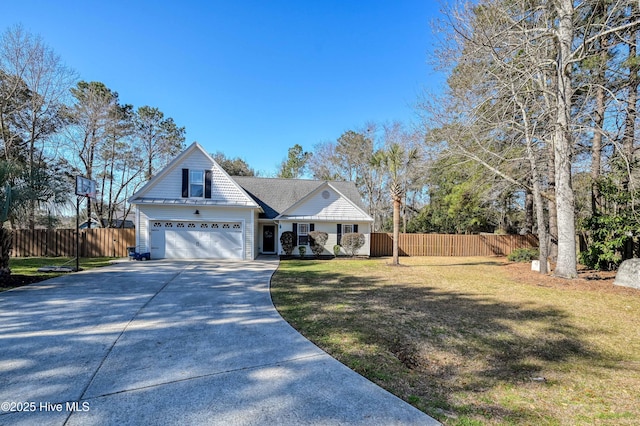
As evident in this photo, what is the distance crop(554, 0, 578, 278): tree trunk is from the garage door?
531 inches

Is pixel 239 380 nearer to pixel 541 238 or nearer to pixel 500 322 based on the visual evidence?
pixel 500 322

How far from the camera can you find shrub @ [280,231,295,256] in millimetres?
16719

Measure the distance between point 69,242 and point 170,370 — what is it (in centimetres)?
1806

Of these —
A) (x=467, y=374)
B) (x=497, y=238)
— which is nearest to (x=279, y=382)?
(x=467, y=374)

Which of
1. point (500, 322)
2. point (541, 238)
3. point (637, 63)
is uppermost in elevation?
point (637, 63)

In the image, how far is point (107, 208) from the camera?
26656 mm

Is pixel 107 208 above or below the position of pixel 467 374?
above

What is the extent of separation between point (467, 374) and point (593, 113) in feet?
41.7

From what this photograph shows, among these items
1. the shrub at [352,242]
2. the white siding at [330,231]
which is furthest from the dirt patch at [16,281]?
the shrub at [352,242]

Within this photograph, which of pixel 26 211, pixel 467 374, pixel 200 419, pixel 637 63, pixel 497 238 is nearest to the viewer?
pixel 200 419

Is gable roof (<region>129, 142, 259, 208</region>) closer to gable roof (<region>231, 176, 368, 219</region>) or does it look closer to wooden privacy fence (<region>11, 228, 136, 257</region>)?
gable roof (<region>231, 176, 368, 219</region>)

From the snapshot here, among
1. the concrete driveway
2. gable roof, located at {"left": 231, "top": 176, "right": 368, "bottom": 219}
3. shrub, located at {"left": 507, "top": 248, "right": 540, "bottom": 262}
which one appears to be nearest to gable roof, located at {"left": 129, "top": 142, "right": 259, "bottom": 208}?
gable roof, located at {"left": 231, "top": 176, "right": 368, "bottom": 219}

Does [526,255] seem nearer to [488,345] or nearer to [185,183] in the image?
[488,345]

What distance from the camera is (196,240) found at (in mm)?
15055
